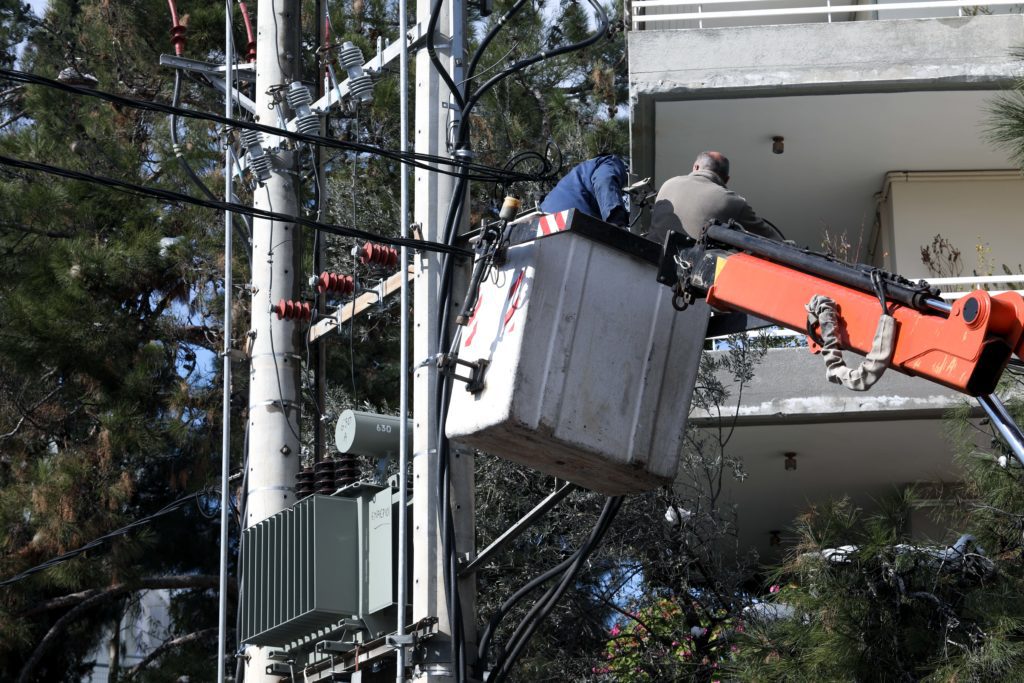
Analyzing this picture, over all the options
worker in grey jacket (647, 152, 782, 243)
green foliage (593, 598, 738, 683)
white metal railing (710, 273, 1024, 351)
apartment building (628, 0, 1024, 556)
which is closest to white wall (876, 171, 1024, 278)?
apartment building (628, 0, 1024, 556)

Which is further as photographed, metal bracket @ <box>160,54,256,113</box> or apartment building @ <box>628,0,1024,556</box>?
apartment building @ <box>628,0,1024,556</box>

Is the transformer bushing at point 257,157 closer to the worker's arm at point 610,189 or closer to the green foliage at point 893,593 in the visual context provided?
the worker's arm at point 610,189

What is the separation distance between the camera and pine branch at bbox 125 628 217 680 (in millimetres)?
17219

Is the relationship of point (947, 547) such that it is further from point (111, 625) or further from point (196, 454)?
point (111, 625)

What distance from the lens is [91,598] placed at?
663 inches

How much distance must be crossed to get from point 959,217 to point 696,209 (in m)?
7.37

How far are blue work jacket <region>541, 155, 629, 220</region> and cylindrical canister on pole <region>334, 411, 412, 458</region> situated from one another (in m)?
1.69

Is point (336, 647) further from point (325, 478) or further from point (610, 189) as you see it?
point (610, 189)

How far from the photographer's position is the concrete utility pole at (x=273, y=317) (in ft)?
32.6

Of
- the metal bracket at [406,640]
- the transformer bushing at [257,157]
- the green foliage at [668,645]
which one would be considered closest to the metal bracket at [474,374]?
the metal bracket at [406,640]

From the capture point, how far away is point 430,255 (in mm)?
8164

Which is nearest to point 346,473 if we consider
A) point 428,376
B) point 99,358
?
point 428,376

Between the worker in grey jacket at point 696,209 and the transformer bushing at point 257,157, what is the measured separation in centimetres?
357

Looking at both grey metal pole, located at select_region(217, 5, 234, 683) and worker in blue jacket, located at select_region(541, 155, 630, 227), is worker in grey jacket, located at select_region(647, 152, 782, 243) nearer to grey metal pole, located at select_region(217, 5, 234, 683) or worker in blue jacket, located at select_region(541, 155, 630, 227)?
worker in blue jacket, located at select_region(541, 155, 630, 227)
